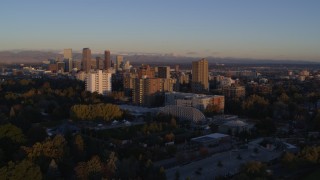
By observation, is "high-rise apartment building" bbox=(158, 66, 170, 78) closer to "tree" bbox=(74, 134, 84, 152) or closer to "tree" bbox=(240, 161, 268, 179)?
"tree" bbox=(74, 134, 84, 152)

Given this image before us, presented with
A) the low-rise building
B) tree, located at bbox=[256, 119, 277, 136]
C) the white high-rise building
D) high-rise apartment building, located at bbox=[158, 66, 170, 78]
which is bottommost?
tree, located at bbox=[256, 119, 277, 136]

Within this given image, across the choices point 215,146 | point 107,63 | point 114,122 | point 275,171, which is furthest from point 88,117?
point 107,63

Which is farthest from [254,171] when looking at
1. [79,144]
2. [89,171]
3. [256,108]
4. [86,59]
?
[86,59]

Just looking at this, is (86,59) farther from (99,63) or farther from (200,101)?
(200,101)

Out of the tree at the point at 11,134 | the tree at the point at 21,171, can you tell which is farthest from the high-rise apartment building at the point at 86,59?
the tree at the point at 21,171

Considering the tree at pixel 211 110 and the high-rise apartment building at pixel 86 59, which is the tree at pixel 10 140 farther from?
the high-rise apartment building at pixel 86 59

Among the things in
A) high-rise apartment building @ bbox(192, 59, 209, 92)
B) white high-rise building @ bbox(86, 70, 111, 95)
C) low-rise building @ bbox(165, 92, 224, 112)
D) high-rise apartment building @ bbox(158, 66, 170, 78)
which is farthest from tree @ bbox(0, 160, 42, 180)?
high-rise apartment building @ bbox(158, 66, 170, 78)
